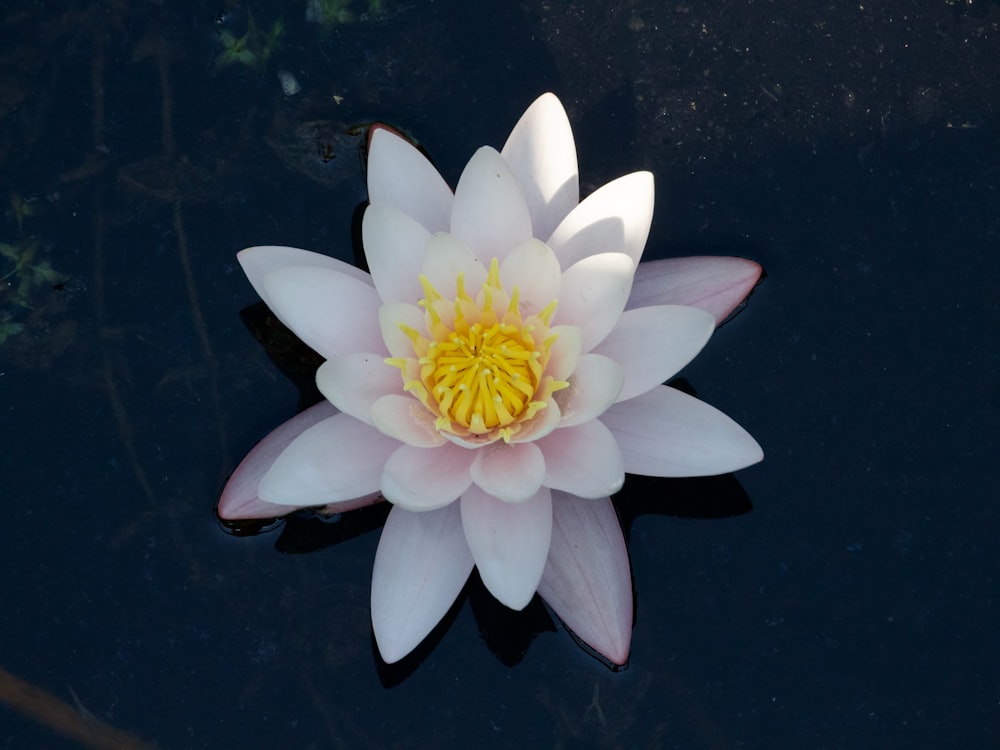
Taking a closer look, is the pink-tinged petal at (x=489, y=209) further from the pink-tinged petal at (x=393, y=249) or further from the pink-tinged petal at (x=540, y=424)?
the pink-tinged petal at (x=540, y=424)

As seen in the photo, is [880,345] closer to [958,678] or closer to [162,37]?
[958,678]

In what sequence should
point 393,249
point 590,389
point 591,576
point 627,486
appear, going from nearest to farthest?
point 590,389
point 393,249
point 591,576
point 627,486

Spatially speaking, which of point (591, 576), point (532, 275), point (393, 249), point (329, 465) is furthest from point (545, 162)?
point (591, 576)

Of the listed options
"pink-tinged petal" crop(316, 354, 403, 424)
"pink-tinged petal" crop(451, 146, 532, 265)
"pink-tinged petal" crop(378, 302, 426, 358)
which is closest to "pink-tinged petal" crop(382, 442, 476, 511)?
"pink-tinged petal" crop(316, 354, 403, 424)

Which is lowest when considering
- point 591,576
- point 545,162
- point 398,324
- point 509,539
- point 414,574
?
A: point 591,576

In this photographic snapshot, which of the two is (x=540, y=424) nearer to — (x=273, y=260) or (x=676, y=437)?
(x=676, y=437)

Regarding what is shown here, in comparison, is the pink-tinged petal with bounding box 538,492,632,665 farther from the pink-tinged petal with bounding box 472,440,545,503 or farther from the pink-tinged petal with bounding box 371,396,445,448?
the pink-tinged petal with bounding box 371,396,445,448
